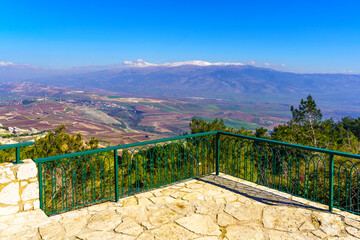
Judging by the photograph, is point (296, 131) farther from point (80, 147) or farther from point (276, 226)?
point (276, 226)

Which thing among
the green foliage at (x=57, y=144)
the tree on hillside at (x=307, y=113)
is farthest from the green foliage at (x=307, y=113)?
the green foliage at (x=57, y=144)

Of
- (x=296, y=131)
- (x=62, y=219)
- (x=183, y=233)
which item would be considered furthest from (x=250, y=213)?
(x=296, y=131)

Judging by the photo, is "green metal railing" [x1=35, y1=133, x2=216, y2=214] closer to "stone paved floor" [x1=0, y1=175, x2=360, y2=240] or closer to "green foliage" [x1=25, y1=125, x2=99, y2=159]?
"stone paved floor" [x1=0, y1=175, x2=360, y2=240]

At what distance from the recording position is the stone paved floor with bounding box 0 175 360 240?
3287mm

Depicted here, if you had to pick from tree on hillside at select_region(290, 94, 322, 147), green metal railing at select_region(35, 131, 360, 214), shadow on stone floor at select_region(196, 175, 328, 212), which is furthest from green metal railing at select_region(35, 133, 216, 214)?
tree on hillside at select_region(290, 94, 322, 147)

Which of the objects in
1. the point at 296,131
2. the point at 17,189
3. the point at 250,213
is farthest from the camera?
the point at 296,131

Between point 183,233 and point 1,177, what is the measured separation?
2.43 meters

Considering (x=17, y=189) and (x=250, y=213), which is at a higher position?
(x=17, y=189)

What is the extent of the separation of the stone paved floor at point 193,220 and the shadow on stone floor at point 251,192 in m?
0.02

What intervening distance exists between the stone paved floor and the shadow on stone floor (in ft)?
0.05

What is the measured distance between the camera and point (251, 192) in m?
4.95

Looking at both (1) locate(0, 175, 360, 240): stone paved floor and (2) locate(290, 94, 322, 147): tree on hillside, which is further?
(2) locate(290, 94, 322, 147): tree on hillside

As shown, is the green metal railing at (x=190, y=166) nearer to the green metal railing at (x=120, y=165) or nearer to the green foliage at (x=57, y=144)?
the green metal railing at (x=120, y=165)

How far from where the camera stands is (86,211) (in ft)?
13.3
